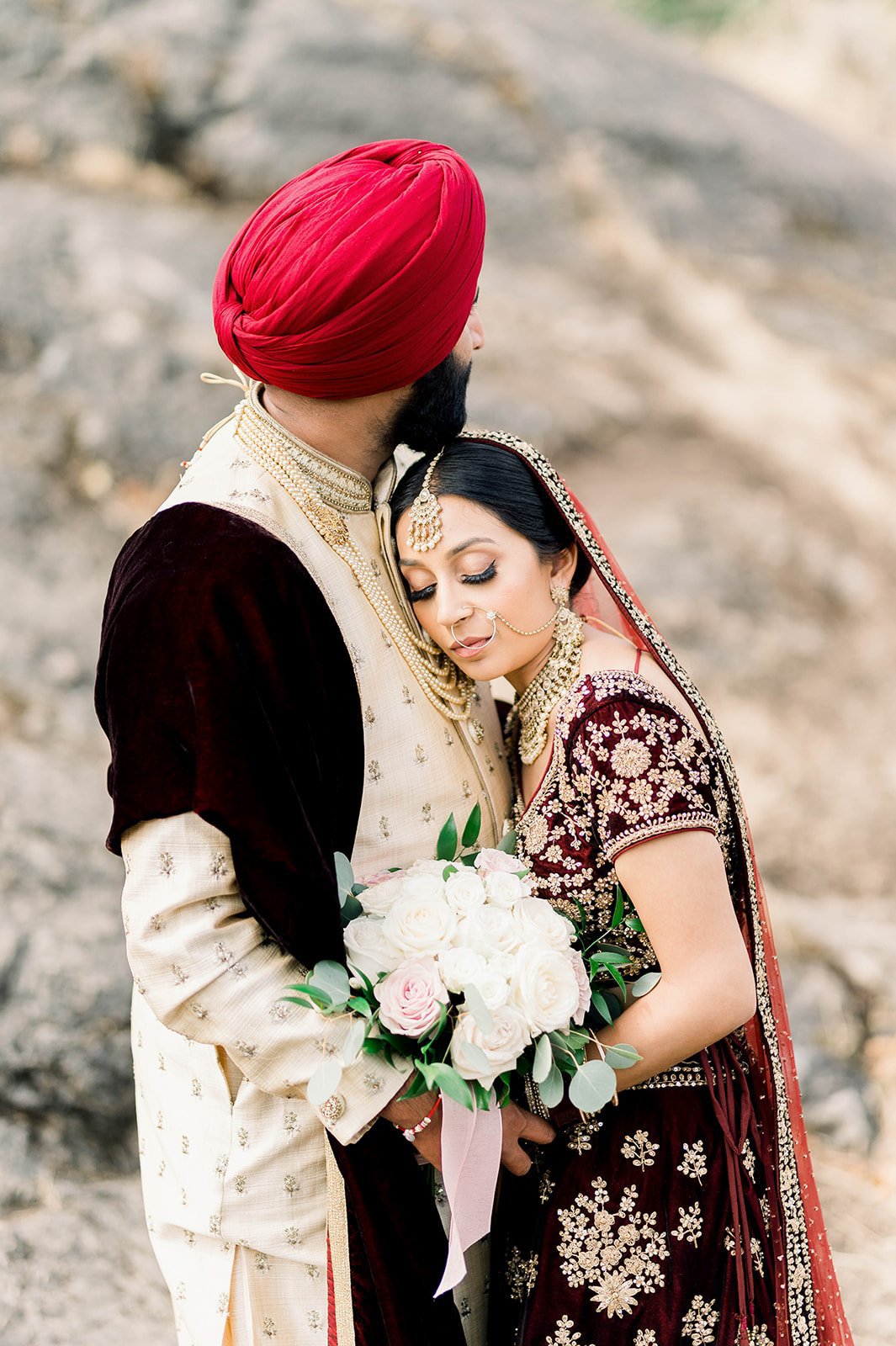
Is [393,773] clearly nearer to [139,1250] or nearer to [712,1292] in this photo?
[712,1292]

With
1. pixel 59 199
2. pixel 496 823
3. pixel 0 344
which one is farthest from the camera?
pixel 59 199

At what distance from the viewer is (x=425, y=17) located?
7.63 m

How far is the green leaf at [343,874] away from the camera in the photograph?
76.7 inches

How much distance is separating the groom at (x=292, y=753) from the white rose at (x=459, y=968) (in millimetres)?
182

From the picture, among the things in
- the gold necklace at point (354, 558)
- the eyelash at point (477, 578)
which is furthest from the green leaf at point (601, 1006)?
the eyelash at point (477, 578)

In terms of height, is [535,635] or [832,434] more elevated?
[832,434]

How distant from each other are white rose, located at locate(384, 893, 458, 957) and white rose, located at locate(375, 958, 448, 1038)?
24 mm

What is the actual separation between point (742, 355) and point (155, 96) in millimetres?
3798

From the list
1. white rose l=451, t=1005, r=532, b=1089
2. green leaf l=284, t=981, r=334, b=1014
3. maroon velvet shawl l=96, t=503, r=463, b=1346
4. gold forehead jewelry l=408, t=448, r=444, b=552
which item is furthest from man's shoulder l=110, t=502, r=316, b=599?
white rose l=451, t=1005, r=532, b=1089

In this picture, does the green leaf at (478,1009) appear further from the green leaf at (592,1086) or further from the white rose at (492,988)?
the green leaf at (592,1086)

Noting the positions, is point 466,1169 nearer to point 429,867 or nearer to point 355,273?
point 429,867

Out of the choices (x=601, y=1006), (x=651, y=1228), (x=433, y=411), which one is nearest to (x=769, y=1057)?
(x=651, y=1228)

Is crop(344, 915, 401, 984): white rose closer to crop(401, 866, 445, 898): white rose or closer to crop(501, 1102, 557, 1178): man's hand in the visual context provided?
crop(401, 866, 445, 898): white rose

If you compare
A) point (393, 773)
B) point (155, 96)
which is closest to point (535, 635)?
point (393, 773)
